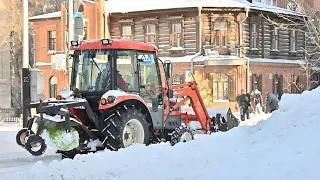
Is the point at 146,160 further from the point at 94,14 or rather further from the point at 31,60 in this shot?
the point at 31,60

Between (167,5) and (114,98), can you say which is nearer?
(114,98)

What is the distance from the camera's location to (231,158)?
723 centimetres

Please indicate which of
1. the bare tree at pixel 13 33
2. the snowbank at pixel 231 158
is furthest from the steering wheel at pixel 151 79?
the bare tree at pixel 13 33

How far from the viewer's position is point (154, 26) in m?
35.5

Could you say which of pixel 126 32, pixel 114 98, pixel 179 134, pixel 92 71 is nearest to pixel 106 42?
pixel 92 71

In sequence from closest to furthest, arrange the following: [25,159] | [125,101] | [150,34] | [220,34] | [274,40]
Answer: [125,101] → [25,159] → [220,34] → [150,34] → [274,40]

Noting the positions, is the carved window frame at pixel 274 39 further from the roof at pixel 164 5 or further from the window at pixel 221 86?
the window at pixel 221 86

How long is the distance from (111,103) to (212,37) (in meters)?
24.7

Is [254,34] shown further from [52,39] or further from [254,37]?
[52,39]

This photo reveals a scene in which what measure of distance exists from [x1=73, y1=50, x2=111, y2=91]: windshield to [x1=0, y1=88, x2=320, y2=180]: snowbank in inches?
111

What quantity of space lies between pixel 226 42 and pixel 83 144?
81.8 ft

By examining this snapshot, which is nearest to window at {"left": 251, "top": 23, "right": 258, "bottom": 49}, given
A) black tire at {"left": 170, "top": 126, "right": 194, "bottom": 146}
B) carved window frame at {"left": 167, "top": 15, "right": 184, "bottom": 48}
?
carved window frame at {"left": 167, "top": 15, "right": 184, "bottom": 48}

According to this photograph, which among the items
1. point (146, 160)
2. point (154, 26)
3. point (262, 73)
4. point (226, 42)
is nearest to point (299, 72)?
point (262, 73)

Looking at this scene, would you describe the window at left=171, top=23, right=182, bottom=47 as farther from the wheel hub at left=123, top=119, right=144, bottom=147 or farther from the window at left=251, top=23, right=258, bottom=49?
the wheel hub at left=123, top=119, right=144, bottom=147
